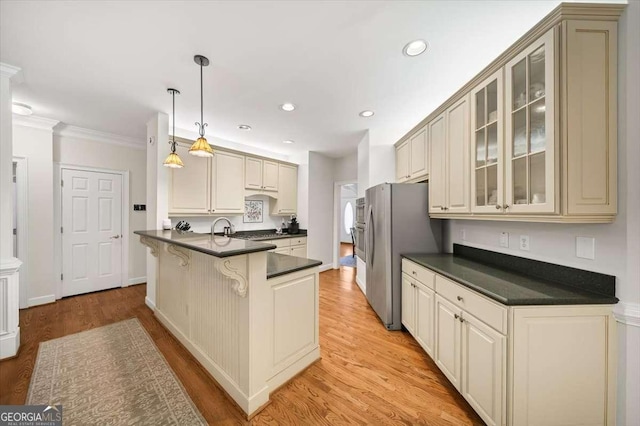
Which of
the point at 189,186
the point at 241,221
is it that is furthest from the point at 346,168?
the point at 189,186

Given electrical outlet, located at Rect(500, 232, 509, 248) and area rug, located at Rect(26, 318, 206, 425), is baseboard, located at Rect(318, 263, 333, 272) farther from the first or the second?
electrical outlet, located at Rect(500, 232, 509, 248)

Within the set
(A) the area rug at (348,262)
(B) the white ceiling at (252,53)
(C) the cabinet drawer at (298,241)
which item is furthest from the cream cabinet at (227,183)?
(A) the area rug at (348,262)

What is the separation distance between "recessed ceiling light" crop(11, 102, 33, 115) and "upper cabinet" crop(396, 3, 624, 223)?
5022mm

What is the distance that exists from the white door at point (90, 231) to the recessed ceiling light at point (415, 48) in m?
4.90

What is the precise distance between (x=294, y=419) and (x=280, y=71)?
280 centimetres

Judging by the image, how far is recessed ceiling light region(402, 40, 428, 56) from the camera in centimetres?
183

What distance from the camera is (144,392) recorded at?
181 centimetres

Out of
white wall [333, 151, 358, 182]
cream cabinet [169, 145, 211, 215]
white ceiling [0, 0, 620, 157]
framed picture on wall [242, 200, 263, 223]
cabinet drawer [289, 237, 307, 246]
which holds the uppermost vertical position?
white ceiling [0, 0, 620, 157]

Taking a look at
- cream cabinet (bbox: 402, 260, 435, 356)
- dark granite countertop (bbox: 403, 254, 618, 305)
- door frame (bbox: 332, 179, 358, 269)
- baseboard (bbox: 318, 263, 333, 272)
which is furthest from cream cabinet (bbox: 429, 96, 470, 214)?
baseboard (bbox: 318, 263, 333, 272)

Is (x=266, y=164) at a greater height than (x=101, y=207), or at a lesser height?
greater

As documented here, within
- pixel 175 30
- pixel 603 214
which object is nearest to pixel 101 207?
pixel 175 30

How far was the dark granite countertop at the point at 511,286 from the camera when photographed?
1310 millimetres

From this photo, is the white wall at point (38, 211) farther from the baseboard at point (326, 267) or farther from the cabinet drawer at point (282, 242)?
the baseboard at point (326, 267)

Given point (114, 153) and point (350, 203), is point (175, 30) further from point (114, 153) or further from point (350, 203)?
point (350, 203)
